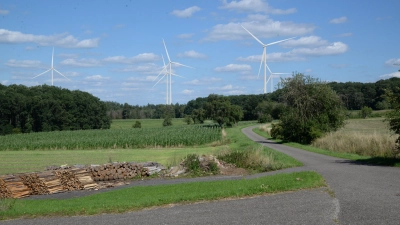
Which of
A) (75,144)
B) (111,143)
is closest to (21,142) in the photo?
(75,144)

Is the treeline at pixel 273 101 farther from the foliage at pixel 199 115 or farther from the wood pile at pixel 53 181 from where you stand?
the wood pile at pixel 53 181

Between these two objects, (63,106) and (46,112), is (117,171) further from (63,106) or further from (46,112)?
(63,106)

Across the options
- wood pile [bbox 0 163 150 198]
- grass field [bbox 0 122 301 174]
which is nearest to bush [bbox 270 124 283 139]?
grass field [bbox 0 122 301 174]

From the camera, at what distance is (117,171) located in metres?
23.9

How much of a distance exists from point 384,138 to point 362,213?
1887 centimetres

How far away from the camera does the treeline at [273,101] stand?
93500 mm

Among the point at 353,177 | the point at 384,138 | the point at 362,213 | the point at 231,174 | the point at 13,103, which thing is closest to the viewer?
the point at 362,213

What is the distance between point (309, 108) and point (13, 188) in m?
32.2

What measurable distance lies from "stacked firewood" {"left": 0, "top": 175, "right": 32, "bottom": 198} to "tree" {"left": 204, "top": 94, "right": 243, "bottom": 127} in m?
76.7

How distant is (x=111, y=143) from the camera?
56.7 meters

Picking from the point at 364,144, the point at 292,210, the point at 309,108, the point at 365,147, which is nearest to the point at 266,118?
the point at 309,108

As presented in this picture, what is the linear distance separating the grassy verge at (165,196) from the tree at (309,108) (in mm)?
28159

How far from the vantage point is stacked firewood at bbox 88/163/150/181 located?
23203 mm

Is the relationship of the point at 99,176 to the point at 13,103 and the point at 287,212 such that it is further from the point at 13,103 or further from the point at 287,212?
the point at 13,103
